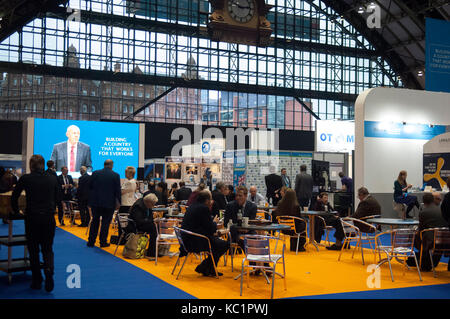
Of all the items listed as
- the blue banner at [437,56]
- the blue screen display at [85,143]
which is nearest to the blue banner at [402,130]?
the blue banner at [437,56]

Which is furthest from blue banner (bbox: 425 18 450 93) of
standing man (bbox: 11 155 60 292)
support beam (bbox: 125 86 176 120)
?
support beam (bbox: 125 86 176 120)

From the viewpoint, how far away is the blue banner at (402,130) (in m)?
12.1

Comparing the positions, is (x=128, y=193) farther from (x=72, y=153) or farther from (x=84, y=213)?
(x=72, y=153)

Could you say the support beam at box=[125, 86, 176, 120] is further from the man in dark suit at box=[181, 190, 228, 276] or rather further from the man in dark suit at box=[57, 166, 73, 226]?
the man in dark suit at box=[181, 190, 228, 276]

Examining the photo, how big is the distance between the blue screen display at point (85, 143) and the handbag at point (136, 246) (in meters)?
7.68

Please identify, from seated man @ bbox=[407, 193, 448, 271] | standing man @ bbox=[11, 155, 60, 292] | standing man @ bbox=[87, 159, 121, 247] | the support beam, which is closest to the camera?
standing man @ bbox=[11, 155, 60, 292]

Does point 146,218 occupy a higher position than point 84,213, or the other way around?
point 146,218

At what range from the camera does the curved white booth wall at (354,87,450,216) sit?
1202cm

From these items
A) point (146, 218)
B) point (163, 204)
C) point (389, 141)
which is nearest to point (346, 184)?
point (389, 141)

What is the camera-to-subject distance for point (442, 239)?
6215 millimetres

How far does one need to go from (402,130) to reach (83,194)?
25.4 feet

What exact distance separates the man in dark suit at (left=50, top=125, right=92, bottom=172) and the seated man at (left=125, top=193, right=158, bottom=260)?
7576 mm
